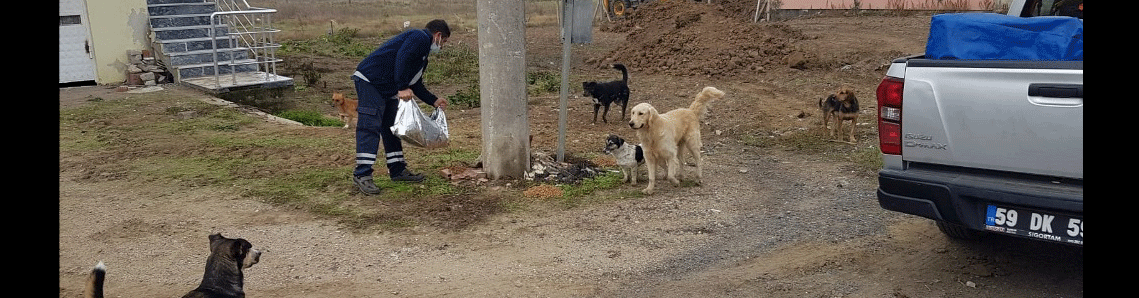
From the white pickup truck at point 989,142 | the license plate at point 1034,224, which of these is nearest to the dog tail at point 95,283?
the white pickup truck at point 989,142

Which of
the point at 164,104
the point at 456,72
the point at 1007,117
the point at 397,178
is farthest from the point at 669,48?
the point at 1007,117

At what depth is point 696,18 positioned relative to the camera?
21.3 m

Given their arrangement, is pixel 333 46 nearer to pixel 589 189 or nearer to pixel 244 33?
pixel 244 33

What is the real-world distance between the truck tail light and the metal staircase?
10553mm

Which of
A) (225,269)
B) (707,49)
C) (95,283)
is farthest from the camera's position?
(707,49)

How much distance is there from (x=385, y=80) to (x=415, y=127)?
44 centimetres

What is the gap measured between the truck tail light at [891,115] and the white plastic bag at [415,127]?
3696 millimetres

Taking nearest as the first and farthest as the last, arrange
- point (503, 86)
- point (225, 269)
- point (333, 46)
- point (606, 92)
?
point (225, 269) < point (503, 86) < point (606, 92) < point (333, 46)

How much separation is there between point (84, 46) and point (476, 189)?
9.46 meters

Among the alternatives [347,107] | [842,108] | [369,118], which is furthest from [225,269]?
[842,108]

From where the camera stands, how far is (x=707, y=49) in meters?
17.0

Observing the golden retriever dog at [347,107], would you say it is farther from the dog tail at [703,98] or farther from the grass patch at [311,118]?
the dog tail at [703,98]

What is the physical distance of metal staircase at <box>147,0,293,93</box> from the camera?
1370 centimetres

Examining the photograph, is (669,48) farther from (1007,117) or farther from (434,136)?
(1007,117)
